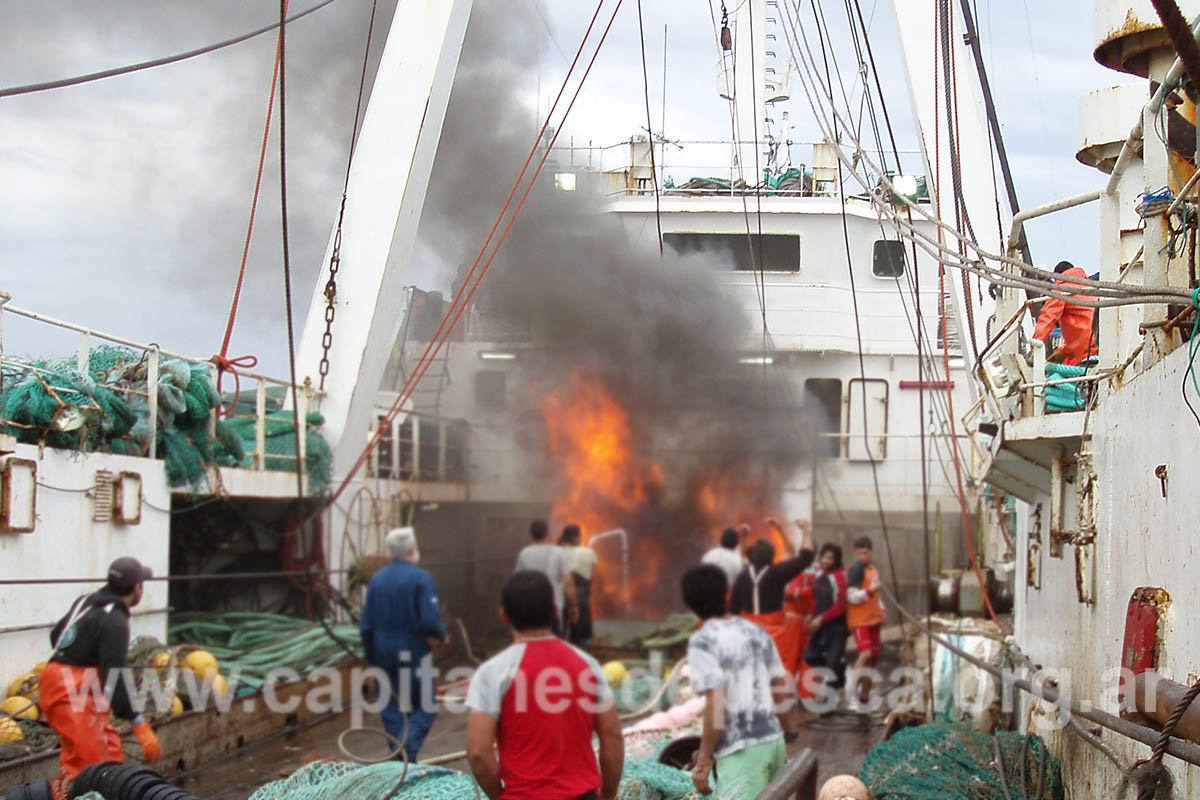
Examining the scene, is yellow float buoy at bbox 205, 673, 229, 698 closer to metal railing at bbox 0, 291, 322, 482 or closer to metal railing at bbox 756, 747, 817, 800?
metal railing at bbox 0, 291, 322, 482

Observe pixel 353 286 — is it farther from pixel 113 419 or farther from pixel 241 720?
pixel 241 720

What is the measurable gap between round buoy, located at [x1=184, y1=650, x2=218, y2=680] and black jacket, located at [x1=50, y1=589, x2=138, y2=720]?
2808 millimetres

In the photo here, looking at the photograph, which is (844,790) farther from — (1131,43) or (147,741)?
(1131,43)

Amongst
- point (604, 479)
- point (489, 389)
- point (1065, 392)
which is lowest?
point (604, 479)

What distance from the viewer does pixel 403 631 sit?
6762 millimetres

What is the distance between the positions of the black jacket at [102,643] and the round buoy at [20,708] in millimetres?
1472

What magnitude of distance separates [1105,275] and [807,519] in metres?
8.73

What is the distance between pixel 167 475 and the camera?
853 centimetres

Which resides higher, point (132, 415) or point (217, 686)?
point (132, 415)

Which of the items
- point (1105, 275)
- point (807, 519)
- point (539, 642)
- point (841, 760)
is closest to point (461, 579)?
point (807, 519)

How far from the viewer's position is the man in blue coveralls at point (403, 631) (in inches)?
263

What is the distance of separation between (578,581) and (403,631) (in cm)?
400

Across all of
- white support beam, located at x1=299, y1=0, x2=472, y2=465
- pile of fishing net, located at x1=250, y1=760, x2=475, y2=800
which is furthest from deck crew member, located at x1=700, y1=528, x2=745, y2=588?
pile of fishing net, located at x1=250, y1=760, x2=475, y2=800

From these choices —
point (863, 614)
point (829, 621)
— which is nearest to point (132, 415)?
point (829, 621)
